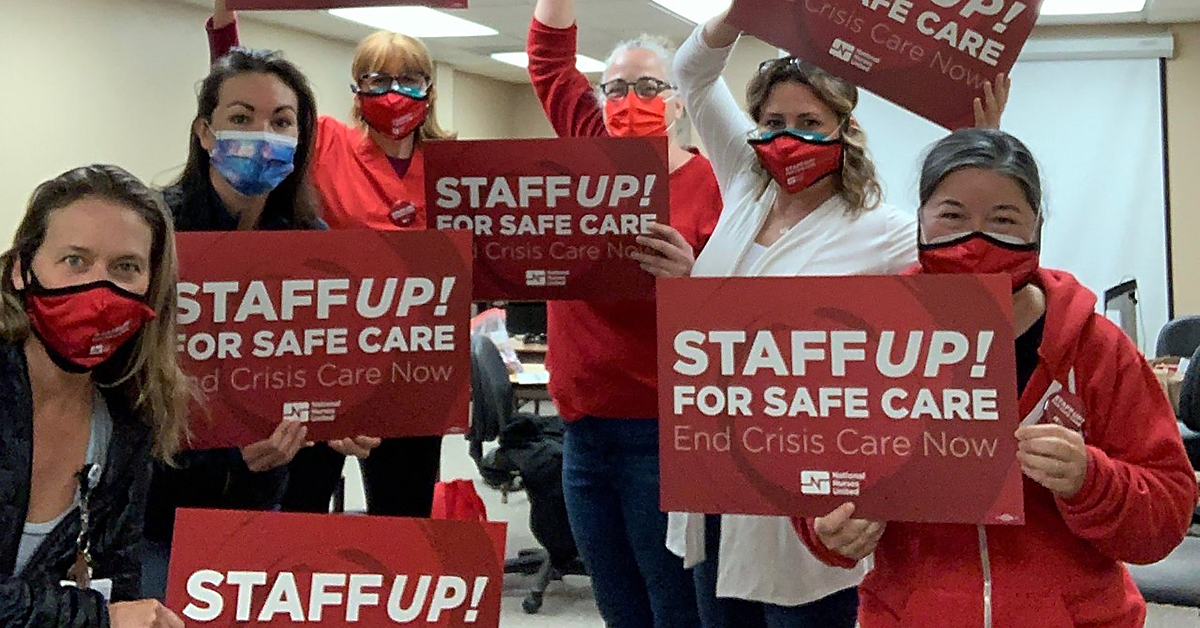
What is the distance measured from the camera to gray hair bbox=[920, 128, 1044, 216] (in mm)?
1422

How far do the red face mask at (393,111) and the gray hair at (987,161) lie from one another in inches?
42.9

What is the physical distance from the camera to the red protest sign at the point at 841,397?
1376mm

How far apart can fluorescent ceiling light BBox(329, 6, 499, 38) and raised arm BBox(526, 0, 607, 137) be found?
589cm

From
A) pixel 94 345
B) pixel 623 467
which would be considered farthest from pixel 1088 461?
pixel 94 345

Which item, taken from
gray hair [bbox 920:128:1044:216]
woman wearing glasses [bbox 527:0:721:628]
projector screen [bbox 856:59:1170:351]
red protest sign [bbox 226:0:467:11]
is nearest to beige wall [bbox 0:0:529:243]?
woman wearing glasses [bbox 527:0:721:628]

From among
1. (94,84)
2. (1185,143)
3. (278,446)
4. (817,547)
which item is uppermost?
(94,84)

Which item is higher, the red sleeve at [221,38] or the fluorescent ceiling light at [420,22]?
the fluorescent ceiling light at [420,22]

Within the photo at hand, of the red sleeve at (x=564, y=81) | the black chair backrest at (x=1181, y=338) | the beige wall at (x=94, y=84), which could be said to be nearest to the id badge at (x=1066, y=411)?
the red sleeve at (x=564, y=81)

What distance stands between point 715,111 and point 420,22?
694 cm

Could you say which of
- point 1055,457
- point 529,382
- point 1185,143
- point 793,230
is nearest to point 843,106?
point 793,230

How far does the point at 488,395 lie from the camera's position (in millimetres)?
4484

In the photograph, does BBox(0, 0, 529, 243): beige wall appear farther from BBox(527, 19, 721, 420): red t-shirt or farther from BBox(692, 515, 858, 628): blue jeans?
BBox(692, 515, 858, 628): blue jeans

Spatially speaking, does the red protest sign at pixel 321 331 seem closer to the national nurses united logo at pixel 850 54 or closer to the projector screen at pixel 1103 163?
the national nurses united logo at pixel 850 54

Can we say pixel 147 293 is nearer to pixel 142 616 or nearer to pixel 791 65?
pixel 142 616
